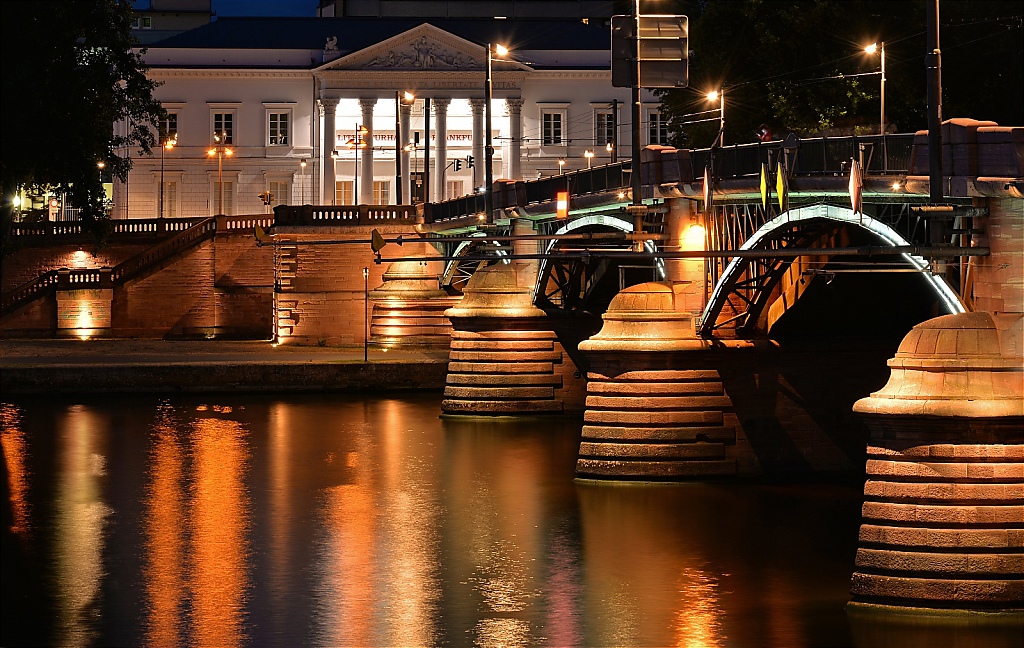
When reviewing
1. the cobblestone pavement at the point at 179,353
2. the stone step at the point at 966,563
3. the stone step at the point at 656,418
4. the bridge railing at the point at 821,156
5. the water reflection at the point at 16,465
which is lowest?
the water reflection at the point at 16,465

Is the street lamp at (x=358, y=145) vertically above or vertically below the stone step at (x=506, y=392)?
above

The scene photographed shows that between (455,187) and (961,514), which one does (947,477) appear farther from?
(455,187)

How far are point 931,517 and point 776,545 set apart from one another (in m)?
7.65

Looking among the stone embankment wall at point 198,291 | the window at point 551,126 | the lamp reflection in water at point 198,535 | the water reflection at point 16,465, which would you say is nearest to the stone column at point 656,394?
the lamp reflection in water at point 198,535

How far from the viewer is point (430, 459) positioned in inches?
1660

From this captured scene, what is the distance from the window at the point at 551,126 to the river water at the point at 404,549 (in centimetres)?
5922

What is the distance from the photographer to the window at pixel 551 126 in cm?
10456

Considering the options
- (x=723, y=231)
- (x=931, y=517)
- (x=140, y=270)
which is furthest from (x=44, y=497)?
(x=140, y=270)

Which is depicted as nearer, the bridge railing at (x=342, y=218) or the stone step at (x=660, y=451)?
the stone step at (x=660, y=451)

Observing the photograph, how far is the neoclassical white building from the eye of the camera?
10081 cm

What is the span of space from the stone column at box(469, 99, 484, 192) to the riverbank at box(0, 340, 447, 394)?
39370 mm

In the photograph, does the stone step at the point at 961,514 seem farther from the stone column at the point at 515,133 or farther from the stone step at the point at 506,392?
the stone column at the point at 515,133

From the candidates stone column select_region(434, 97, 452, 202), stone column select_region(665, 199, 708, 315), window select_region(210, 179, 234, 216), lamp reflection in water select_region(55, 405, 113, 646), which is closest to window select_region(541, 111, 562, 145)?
stone column select_region(434, 97, 452, 202)

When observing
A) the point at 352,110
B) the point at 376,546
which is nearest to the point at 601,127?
the point at 352,110
